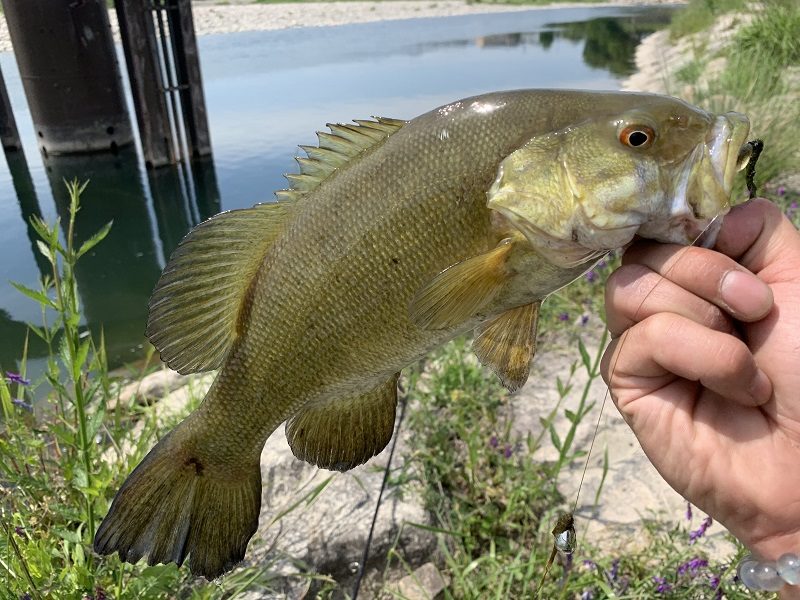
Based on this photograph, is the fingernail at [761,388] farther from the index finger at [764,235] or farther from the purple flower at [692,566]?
the purple flower at [692,566]

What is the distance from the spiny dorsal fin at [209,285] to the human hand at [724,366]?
943mm

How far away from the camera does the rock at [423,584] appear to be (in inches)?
111

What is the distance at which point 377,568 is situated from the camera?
9.77ft

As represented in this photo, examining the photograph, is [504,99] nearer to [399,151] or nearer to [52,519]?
[399,151]

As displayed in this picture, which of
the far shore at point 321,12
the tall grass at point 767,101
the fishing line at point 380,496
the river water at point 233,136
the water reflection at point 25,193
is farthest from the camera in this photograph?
the far shore at point 321,12

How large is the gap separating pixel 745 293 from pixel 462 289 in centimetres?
64

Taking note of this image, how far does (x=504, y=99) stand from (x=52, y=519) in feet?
8.41

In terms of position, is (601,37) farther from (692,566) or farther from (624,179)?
(624,179)

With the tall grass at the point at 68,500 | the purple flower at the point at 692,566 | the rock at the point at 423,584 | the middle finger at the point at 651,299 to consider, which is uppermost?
the middle finger at the point at 651,299

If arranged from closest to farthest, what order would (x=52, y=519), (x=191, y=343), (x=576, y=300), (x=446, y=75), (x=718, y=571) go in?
(x=191, y=343)
(x=718, y=571)
(x=52, y=519)
(x=576, y=300)
(x=446, y=75)

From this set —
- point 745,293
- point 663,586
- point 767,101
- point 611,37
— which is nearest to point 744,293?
point 745,293

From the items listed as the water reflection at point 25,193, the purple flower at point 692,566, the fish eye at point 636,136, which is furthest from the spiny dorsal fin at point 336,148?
the water reflection at point 25,193

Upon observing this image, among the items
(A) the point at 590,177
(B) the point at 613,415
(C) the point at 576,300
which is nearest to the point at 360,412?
(A) the point at 590,177

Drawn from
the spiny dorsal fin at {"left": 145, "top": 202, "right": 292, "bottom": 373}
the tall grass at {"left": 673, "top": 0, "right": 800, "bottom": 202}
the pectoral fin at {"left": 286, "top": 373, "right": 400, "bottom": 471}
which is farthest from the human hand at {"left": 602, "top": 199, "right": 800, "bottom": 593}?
the tall grass at {"left": 673, "top": 0, "right": 800, "bottom": 202}
